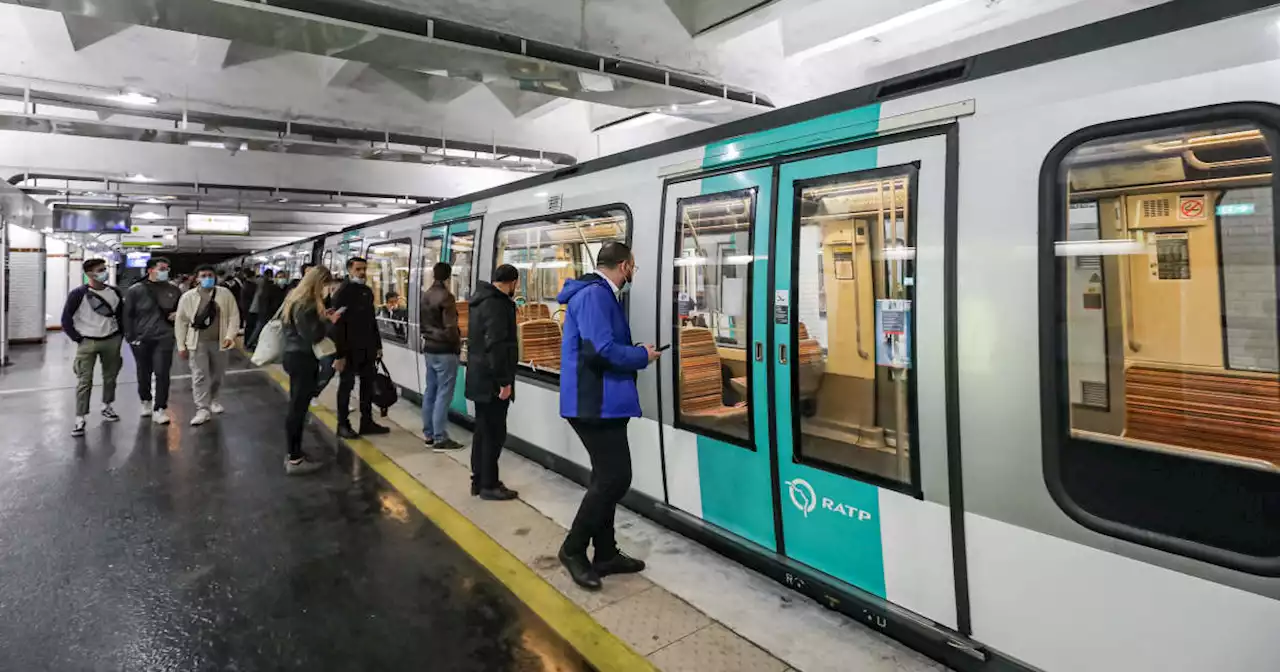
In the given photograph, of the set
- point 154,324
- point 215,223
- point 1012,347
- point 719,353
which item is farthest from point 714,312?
point 215,223

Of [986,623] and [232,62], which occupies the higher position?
[232,62]

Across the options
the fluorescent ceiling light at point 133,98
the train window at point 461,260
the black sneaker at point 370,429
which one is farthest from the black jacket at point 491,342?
the fluorescent ceiling light at point 133,98

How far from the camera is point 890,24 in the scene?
16.1 ft

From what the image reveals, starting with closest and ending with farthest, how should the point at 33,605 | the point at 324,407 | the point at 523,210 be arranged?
the point at 33,605
the point at 523,210
the point at 324,407

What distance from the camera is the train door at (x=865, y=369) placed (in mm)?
2430

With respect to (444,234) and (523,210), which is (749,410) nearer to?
(523,210)

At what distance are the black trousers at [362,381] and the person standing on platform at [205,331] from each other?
1.41 meters

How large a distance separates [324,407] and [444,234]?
117 inches

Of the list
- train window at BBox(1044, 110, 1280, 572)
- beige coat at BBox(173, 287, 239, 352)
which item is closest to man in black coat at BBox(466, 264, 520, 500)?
train window at BBox(1044, 110, 1280, 572)

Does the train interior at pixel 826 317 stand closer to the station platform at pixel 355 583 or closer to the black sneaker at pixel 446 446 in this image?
the station platform at pixel 355 583

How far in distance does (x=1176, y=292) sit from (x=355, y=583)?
3.94 m

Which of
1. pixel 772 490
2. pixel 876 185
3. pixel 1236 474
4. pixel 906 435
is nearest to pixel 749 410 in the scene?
pixel 772 490

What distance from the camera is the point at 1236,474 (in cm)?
205

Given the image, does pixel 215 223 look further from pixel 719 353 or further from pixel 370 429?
pixel 719 353
